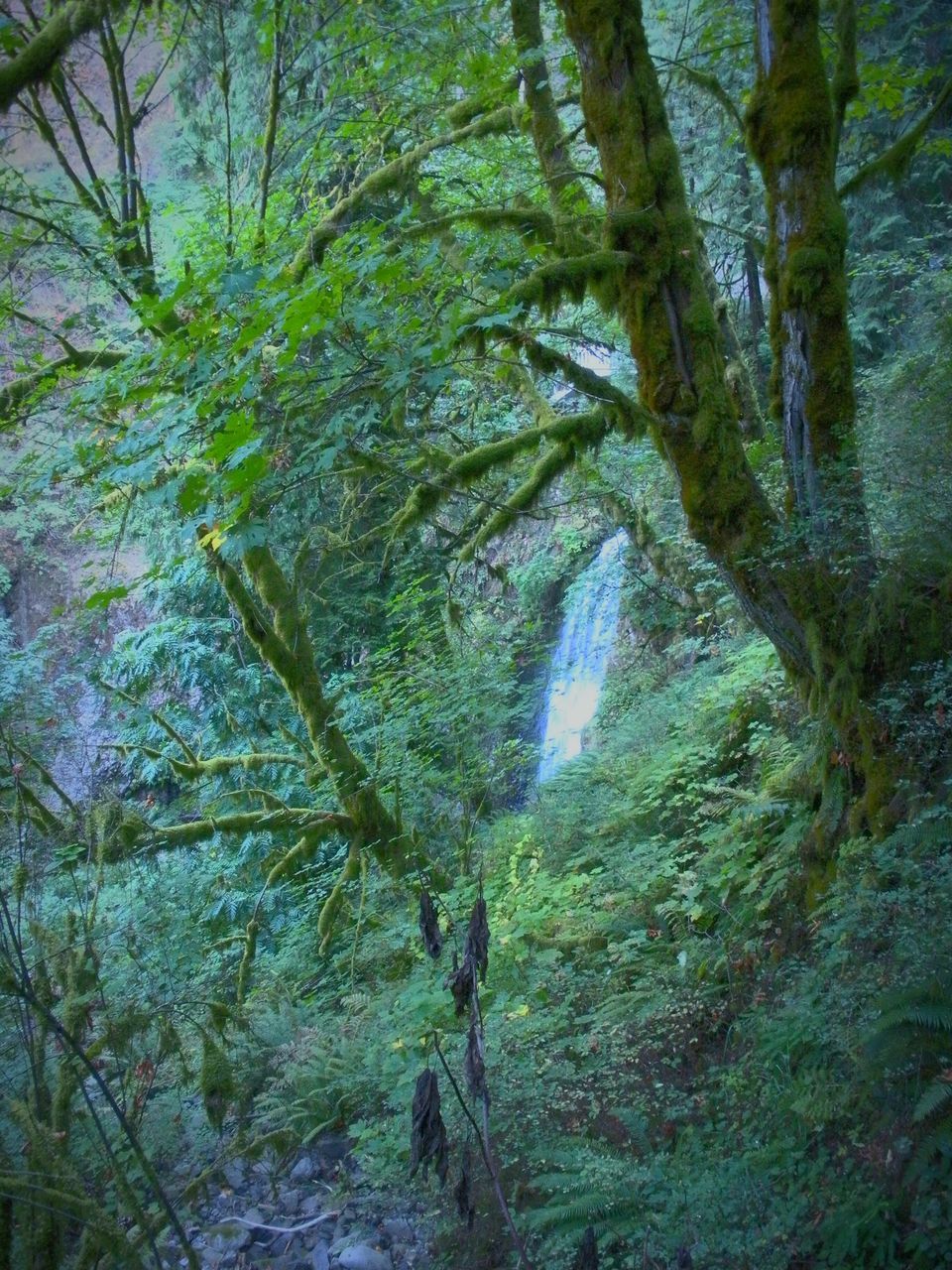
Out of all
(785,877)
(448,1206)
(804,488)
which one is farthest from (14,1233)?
(804,488)

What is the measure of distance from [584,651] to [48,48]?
914 centimetres

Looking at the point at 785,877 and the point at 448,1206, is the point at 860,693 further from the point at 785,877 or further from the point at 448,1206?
the point at 448,1206

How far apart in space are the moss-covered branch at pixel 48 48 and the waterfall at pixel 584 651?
26.5 ft

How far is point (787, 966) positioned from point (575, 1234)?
1.53m

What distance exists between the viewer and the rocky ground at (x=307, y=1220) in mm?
3766

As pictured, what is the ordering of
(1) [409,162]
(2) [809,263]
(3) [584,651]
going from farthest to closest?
1. (3) [584,651]
2. (1) [409,162]
3. (2) [809,263]

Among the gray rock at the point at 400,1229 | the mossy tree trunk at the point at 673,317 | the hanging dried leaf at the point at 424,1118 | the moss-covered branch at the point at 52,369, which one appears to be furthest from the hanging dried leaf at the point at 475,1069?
the moss-covered branch at the point at 52,369

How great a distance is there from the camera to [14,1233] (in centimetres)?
293

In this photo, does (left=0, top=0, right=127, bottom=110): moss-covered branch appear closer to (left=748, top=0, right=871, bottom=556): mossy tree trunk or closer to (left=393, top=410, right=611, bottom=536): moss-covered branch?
(left=393, top=410, right=611, bottom=536): moss-covered branch

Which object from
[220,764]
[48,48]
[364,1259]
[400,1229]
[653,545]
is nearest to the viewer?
[364,1259]

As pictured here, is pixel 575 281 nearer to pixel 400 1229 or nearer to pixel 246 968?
pixel 400 1229

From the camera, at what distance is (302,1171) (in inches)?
179

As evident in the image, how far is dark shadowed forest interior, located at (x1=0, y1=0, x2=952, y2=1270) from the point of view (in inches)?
125

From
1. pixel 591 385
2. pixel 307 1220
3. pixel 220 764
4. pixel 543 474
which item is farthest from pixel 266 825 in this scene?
pixel 591 385
